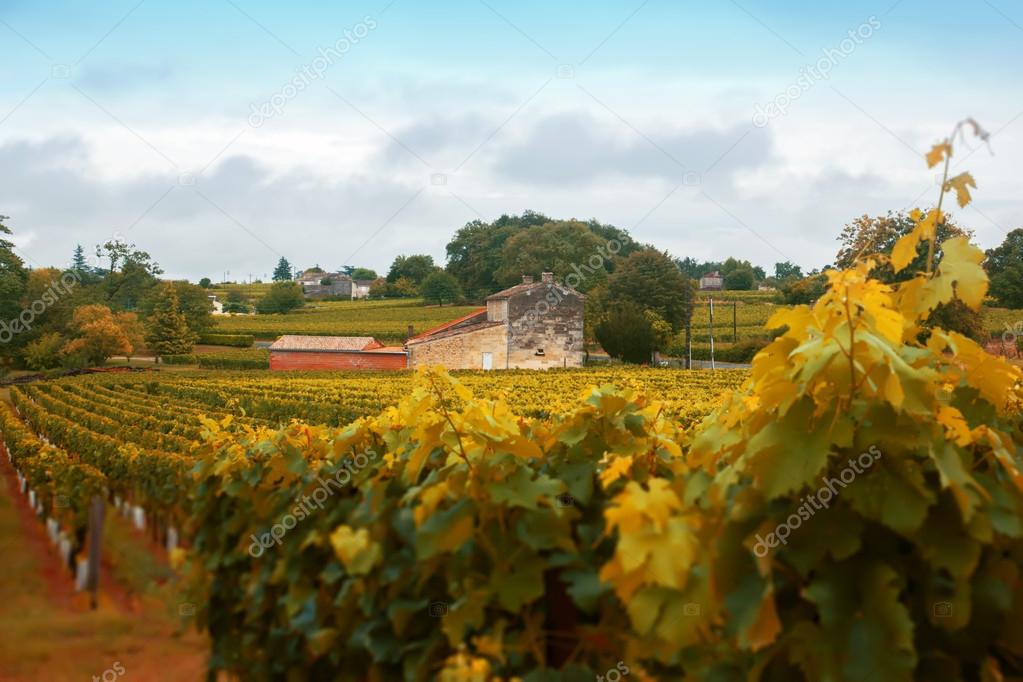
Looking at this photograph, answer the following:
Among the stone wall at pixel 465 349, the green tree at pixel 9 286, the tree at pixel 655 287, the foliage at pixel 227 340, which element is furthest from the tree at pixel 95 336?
the tree at pixel 655 287

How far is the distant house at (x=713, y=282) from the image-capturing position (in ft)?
319

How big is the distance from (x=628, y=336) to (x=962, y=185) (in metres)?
55.8

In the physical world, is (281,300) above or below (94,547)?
above

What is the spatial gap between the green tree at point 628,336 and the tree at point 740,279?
3697cm

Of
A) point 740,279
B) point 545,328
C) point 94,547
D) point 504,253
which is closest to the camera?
point 94,547

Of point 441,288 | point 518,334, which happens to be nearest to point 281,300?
point 441,288

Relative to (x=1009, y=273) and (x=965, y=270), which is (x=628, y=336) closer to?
(x=1009, y=273)

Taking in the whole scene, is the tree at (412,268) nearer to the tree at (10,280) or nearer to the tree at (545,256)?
the tree at (545,256)

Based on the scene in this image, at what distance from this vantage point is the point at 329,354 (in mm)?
53875

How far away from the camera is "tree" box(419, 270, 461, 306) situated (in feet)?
276

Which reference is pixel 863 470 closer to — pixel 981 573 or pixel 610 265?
pixel 981 573

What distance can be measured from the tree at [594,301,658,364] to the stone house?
3.25 metres

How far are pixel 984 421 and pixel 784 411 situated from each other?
706 millimetres

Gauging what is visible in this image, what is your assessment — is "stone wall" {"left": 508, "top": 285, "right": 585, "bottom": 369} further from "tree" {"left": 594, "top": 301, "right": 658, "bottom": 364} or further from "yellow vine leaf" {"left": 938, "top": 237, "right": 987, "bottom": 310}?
"yellow vine leaf" {"left": 938, "top": 237, "right": 987, "bottom": 310}
